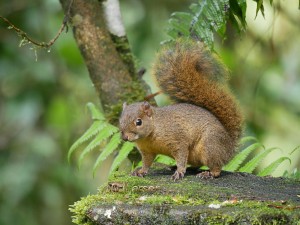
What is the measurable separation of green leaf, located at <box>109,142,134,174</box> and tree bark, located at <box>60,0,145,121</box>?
0.37 meters

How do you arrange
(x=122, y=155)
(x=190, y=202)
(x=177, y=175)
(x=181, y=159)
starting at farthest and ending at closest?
1. (x=122, y=155)
2. (x=181, y=159)
3. (x=177, y=175)
4. (x=190, y=202)

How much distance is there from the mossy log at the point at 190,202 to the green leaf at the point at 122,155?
63cm

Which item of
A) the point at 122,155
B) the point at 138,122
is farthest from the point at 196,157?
the point at 122,155

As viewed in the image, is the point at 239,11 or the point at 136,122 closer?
the point at 239,11

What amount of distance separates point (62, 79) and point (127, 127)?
9.00 feet

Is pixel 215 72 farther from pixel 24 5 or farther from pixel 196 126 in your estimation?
pixel 24 5

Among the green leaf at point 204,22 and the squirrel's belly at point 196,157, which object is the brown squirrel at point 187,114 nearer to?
the squirrel's belly at point 196,157

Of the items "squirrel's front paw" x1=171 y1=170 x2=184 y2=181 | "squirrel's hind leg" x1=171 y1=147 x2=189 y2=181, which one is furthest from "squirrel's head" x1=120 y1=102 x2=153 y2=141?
"squirrel's front paw" x1=171 y1=170 x2=184 y2=181

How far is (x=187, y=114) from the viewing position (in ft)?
13.6

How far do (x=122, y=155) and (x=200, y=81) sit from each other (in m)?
0.69

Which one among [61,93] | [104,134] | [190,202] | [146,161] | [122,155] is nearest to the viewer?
[190,202]

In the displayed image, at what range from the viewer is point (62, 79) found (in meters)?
6.73

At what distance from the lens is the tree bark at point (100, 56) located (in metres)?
4.74

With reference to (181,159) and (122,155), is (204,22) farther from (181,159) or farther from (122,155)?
(122,155)
